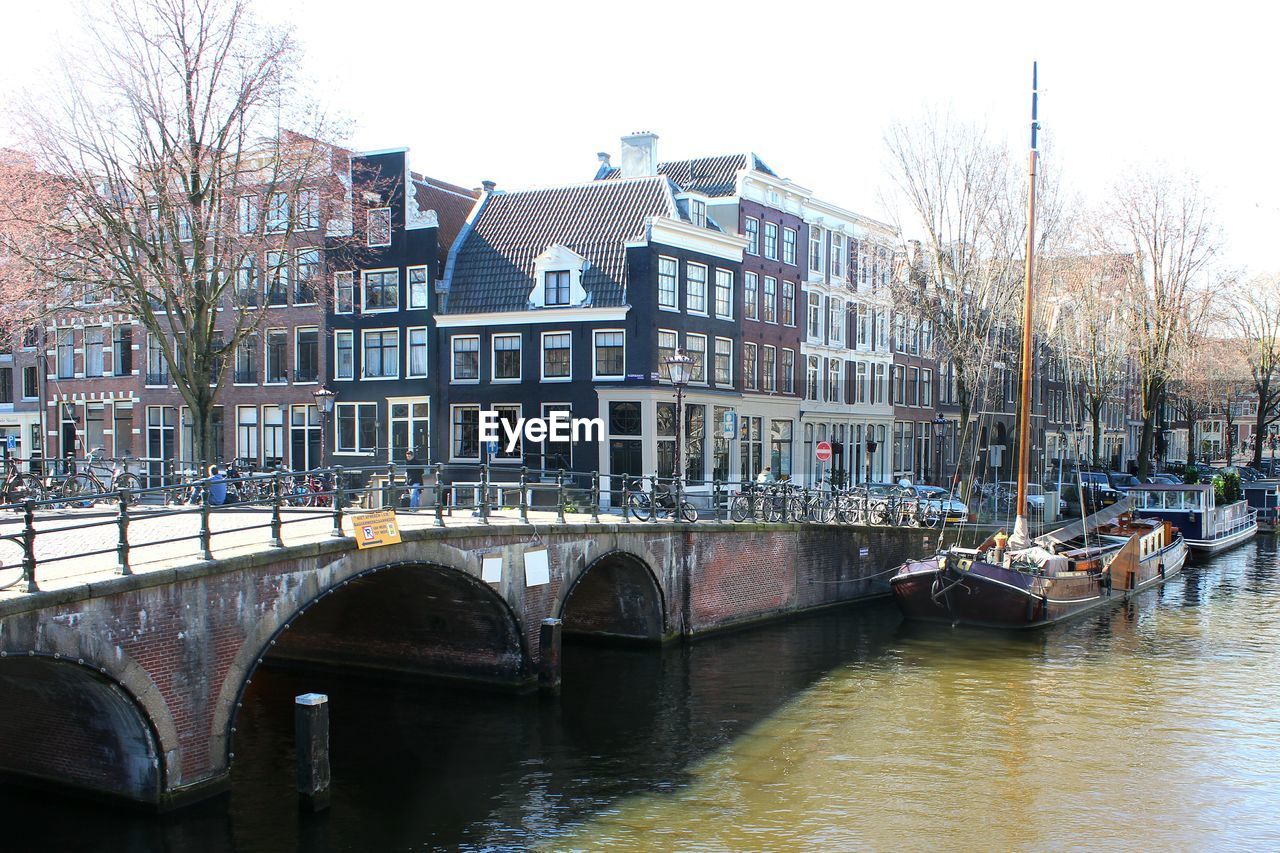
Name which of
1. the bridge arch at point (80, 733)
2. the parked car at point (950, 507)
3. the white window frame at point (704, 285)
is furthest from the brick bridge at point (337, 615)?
the white window frame at point (704, 285)

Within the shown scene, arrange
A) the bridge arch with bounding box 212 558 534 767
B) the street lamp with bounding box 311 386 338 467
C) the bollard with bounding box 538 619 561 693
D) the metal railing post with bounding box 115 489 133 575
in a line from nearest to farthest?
the metal railing post with bounding box 115 489 133 575, the bridge arch with bounding box 212 558 534 767, the bollard with bounding box 538 619 561 693, the street lamp with bounding box 311 386 338 467

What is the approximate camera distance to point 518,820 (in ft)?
47.0

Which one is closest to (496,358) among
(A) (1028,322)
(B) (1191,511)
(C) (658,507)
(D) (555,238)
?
(D) (555,238)

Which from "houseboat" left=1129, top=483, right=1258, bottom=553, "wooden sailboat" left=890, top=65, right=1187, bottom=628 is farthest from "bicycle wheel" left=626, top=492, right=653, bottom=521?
"houseboat" left=1129, top=483, right=1258, bottom=553

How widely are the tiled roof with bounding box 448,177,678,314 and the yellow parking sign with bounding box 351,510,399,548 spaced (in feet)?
66.3

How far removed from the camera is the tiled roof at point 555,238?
36.6 meters

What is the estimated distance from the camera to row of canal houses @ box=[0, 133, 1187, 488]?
120 ft

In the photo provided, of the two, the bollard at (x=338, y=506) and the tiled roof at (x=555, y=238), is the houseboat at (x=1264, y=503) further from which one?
the bollard at (x=338, y=506)

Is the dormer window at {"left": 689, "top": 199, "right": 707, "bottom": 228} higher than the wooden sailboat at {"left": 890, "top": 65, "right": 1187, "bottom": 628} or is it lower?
higher

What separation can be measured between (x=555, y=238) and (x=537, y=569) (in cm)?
1948

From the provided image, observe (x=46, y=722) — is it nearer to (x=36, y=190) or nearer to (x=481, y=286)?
(x=36, y=190)

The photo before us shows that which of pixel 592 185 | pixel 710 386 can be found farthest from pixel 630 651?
pixel 592 185

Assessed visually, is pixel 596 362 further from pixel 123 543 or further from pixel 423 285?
pixel 123 543

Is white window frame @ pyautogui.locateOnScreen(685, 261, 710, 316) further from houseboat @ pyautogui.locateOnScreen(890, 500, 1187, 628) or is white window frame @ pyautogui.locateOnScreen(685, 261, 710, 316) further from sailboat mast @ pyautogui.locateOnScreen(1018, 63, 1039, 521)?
houseboat @ pyautogui.locateOnScreen(890, 500, 1187, 628)
